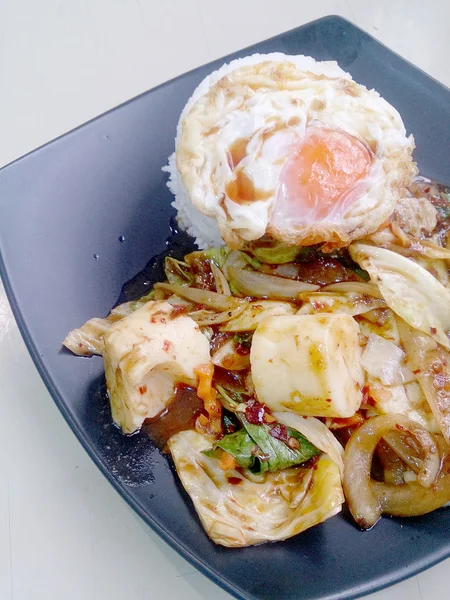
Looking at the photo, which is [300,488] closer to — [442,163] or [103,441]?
[103,441]

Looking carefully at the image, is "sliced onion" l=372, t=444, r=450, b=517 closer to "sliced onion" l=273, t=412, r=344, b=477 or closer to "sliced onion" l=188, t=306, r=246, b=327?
"sliced onion" l=273, t=412, r=344, b=477

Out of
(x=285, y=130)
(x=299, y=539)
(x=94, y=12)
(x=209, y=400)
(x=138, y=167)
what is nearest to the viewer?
(x=299, y=539)

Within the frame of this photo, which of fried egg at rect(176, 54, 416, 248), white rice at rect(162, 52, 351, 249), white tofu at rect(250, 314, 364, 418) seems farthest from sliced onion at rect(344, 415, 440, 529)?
white rice at rect(162, 52, 351, 249)

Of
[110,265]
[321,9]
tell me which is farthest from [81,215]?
[321,9]

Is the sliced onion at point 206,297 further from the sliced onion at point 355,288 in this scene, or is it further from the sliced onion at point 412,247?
the sliced onion at point 412,247

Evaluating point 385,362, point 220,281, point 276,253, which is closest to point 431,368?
point 385,362

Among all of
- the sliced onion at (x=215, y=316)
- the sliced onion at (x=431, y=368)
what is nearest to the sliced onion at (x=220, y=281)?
the sliced onion at (x=215, y=316)
